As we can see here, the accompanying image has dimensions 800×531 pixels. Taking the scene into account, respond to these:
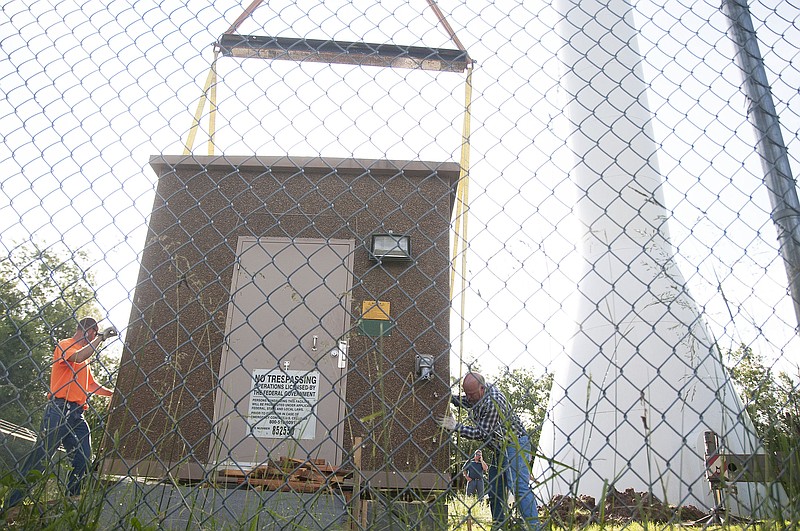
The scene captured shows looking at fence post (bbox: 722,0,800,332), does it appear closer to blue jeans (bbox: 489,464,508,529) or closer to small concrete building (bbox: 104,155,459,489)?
blue jeans (bbox: 489,464,508,529)

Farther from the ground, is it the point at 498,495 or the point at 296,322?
the point at 296,322

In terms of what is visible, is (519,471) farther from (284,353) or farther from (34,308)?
(284,353)

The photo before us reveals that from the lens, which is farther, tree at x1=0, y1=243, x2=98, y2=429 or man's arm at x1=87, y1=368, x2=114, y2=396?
man's arm at x1=87, y1=368, x2=114, y2=396

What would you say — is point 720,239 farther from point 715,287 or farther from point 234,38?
point 234,38

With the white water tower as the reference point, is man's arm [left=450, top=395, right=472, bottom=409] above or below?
below

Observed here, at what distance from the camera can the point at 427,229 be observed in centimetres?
566

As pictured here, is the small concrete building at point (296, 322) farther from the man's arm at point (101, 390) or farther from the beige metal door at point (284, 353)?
the man's arm at point (101, 390)

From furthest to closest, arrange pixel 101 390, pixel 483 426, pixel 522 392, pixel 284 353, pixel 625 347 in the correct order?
pixel 625 347
pixel 284 353
pixel 101 390
pixel 483 426
pixel 522 392

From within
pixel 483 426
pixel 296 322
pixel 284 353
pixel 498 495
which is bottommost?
pixel 498 495

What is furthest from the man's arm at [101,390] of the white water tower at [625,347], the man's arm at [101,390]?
the white water tower at [625,347]

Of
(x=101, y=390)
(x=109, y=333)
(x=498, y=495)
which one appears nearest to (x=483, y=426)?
(x=498, y=495)

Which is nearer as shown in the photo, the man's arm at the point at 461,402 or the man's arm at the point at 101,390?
the man's arm at the point at 461,402

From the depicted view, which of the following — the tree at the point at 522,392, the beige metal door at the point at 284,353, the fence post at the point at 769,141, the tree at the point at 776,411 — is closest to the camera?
the tree at the point at 776,411

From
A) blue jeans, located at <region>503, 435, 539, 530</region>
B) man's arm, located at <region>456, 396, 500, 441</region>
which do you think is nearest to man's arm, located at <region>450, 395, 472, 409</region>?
man's arm, located at <region>456, 396, 500, 441</region>
